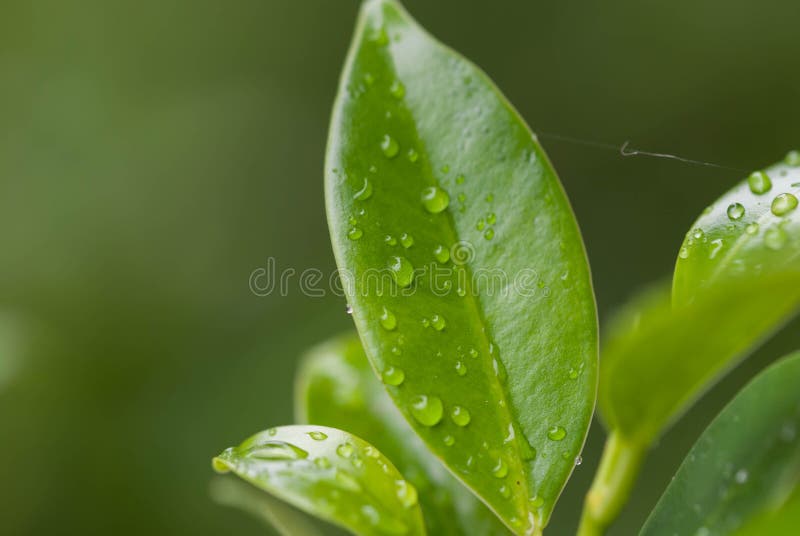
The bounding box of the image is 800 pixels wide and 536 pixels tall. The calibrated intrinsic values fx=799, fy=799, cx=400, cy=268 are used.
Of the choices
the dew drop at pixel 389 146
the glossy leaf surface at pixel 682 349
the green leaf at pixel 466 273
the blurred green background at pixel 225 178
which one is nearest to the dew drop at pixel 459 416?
the green leaf at pixel 466 273

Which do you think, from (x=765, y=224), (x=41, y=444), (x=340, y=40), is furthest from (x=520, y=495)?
(x=340, y=40)

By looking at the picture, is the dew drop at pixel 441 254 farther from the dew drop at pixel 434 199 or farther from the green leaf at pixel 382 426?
the green leaf at pixel 382 426

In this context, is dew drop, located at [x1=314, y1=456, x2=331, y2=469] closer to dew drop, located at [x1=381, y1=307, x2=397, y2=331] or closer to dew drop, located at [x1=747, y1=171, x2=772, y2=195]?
dew drop, located at [x1=381, y1=307, x2=397, y2=331]

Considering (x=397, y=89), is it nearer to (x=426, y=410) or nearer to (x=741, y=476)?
(x=426, y=410)

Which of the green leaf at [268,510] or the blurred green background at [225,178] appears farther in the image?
the blurred green background at [225,178]

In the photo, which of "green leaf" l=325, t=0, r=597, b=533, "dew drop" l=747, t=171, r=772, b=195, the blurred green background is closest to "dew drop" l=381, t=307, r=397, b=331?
"green leaf" l=325, t=0, r=597, b=533

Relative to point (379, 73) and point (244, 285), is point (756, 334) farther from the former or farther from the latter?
point (244, 285)

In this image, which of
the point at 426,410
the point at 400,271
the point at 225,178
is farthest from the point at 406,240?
the point at 225,178
